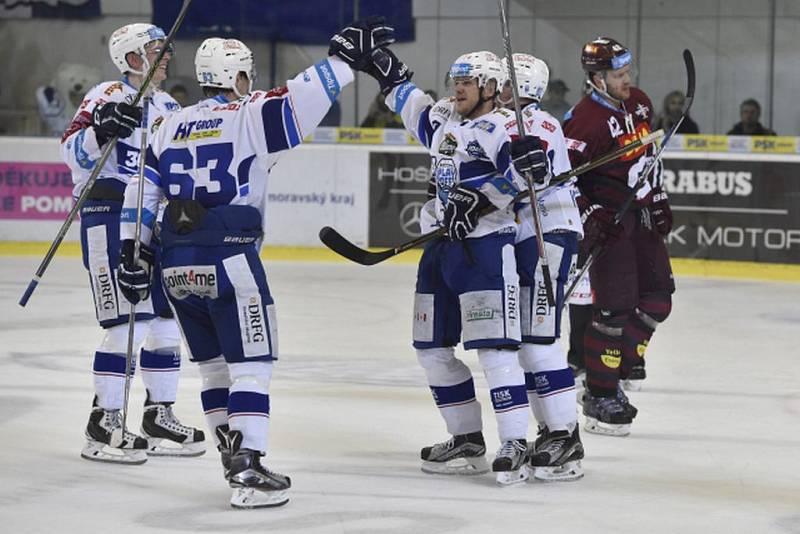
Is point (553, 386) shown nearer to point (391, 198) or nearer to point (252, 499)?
point (252, 499)

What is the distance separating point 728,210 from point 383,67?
6991mm

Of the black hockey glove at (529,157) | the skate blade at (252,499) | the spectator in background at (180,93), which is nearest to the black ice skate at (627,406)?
the black hockey glove at (529,157)

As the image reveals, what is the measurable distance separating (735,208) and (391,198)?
2700 mm

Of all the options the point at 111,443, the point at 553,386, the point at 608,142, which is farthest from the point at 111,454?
the point at 608,142

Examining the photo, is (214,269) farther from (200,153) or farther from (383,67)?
(383,67)

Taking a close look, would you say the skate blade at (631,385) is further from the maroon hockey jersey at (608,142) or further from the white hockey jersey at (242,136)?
the white hockey jersey at (242,136)

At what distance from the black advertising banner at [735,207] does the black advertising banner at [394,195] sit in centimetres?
26

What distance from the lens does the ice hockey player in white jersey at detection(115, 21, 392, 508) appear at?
4945mm

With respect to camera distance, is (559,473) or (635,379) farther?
(635,379)

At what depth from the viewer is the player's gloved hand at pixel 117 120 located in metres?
5.52

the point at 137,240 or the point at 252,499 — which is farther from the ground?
the point at 137,240

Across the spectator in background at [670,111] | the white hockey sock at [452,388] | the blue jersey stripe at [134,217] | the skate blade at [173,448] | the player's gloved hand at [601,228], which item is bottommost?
the skate blade at [173,448]

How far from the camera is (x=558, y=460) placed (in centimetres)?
534

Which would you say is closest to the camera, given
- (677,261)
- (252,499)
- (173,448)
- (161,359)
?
(252,499)
